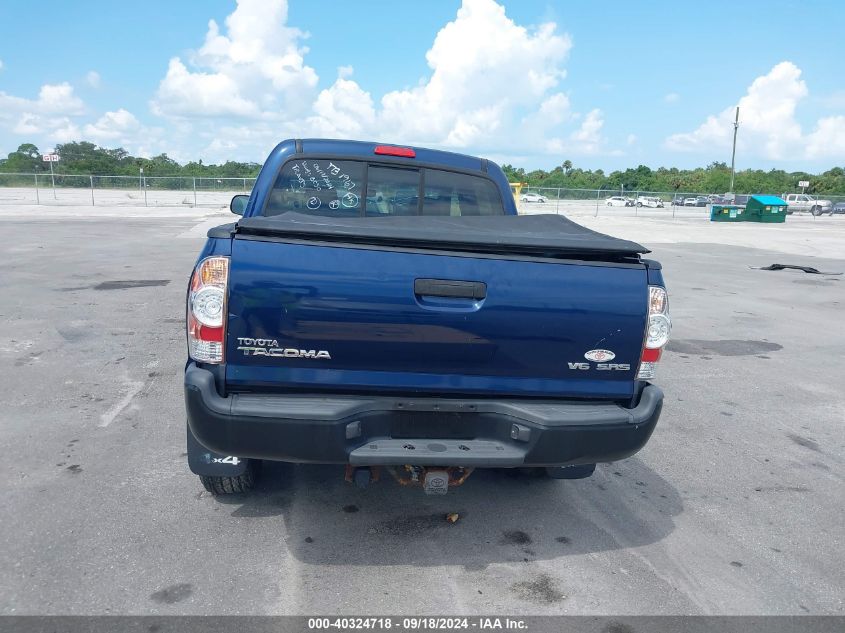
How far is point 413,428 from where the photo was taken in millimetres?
3020

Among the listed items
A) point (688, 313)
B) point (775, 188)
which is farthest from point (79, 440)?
point (775, 188)

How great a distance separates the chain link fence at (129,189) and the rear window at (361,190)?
37.9m

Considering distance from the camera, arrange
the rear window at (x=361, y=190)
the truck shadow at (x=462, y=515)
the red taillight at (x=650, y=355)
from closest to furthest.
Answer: the red taillight at (x=650, y=355) → the truck shadow at (x=462, y=515) → the rear window at (x=361, y=190)

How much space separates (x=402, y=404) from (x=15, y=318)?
24.0 ft

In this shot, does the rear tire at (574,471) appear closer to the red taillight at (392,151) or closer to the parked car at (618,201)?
the red taillight at (392,151)

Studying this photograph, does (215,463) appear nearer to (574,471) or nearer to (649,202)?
(574,471)

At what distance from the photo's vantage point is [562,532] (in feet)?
11.9

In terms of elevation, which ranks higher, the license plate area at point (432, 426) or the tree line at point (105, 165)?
the tree line at point (105, 165)

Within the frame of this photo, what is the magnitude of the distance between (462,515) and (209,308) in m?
1.91

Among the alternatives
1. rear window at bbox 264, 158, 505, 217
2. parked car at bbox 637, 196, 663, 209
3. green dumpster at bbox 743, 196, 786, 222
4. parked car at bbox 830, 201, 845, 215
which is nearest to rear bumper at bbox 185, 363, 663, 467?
rear window at bbox 264, 158, 505, 217

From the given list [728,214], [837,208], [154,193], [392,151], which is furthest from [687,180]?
[392,151]

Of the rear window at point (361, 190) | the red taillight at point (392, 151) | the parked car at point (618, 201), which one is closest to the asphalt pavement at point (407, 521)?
the rear window at point (361, 190)

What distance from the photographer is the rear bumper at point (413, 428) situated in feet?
9.28

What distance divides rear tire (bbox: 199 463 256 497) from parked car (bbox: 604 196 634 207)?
5258 centimetres
